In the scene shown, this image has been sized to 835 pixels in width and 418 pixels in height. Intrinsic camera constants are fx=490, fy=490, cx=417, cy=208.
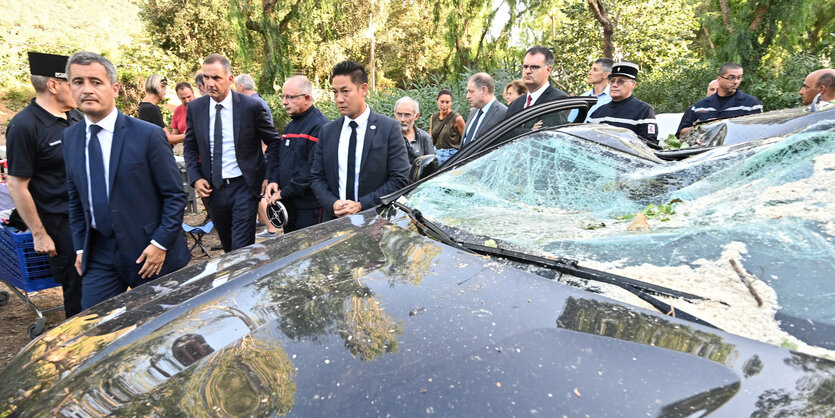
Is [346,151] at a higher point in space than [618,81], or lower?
lower

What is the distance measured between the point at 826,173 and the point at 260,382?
65.4 inches

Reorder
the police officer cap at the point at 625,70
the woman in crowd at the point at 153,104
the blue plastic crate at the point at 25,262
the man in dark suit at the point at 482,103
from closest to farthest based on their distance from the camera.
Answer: the blue plastic crate at the point at 25,262 → the police officer cap at the point at 625,70 → the man in dark suit at the point at 482,103 → the woman in crowd at the point at 153,104

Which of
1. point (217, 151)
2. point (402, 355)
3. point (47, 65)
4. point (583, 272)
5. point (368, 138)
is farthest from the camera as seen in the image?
point (217, 151)

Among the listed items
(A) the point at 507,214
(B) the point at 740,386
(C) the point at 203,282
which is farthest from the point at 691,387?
(C) the point at 203,282

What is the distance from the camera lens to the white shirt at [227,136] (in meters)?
3.63

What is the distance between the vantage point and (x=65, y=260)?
3.22 meters

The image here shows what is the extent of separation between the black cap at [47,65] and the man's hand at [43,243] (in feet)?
3.27

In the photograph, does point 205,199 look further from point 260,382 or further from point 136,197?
point 260,382

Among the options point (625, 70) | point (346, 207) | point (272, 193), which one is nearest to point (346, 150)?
point (346, 207)

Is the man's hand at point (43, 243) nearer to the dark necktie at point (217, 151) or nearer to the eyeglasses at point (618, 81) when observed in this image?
the dark necktie at point (217, 151)

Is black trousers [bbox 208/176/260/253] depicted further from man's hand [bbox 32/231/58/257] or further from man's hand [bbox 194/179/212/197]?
man's hand [bbox 32/231/58/257]

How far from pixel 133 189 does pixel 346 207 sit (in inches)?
44.0

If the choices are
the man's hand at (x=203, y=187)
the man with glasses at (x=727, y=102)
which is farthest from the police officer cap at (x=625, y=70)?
the man's hand at (x=203, y=187)

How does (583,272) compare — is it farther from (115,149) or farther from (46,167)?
(46,167)
